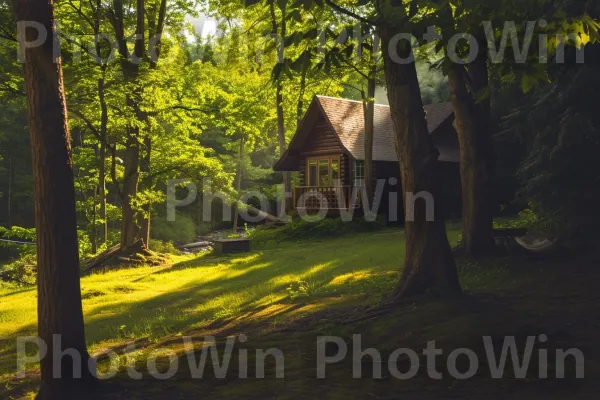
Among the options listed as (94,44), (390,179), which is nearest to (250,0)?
(94,44)

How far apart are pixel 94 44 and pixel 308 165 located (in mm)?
15449

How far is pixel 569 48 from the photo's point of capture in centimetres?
1216

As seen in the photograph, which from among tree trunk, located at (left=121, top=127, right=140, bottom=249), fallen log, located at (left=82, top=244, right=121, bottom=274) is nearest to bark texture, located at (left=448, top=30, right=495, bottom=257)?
tree trunk, located at (left=121, top=127, right=140, bottom=249)

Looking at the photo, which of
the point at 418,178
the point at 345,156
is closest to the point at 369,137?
the point at 345,156

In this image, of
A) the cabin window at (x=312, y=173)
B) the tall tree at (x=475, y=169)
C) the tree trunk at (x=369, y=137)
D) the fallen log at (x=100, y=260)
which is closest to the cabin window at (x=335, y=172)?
the cabin window at (x=312, y=173)

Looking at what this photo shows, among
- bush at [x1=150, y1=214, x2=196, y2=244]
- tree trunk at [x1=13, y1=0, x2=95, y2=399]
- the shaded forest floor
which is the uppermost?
tree trunk at [x1=13, y1=0, x2=95, y2=399]

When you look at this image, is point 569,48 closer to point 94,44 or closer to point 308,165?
point 94,44

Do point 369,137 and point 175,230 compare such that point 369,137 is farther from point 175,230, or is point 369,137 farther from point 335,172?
point 175,230

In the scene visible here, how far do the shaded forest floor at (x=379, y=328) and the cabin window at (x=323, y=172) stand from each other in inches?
673

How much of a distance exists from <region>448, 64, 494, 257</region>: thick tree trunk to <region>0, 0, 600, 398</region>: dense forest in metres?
0.03

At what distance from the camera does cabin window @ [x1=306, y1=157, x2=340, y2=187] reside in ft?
107

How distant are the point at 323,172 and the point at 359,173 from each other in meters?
2.65

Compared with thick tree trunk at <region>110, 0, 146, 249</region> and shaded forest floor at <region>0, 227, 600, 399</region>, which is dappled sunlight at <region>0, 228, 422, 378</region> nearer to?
shaded forest floor at <region>0, 227, 600, 399</region>

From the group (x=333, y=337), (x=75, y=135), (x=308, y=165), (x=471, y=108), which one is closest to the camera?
(x=333, y=337)
